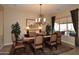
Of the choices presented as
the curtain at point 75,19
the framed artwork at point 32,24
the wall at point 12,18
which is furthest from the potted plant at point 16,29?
the curtain at point 75,19

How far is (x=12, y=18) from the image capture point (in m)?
3.03

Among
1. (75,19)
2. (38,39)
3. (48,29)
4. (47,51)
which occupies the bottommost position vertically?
(47,51)

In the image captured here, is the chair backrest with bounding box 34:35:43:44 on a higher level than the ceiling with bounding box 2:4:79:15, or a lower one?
lower

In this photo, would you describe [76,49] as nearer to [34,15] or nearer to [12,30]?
[34,15]

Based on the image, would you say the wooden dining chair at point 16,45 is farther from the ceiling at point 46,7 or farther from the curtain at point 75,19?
the curtain at point 75,19

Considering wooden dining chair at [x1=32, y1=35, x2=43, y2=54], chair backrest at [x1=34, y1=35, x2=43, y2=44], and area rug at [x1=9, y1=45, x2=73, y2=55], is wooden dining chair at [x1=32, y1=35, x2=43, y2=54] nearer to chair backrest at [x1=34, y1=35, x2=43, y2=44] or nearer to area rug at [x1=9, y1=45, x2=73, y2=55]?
chair backrest at [x1=34, y1=35, x2=43, y2=44]

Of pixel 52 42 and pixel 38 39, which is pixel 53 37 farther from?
pixel 38 39

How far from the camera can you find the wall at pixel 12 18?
296 cm

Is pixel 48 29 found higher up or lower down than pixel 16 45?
higher up

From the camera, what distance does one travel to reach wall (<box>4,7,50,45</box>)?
9.72 ft

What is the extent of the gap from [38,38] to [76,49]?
0.96 meters

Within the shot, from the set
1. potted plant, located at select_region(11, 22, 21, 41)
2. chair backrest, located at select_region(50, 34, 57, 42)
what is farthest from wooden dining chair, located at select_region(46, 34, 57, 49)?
potted plant, located at select_region(11, 22, 21, 41)

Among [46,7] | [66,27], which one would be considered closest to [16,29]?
[46,7]

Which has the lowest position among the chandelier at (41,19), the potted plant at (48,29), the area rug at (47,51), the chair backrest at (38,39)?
the area rug at (47,51)
